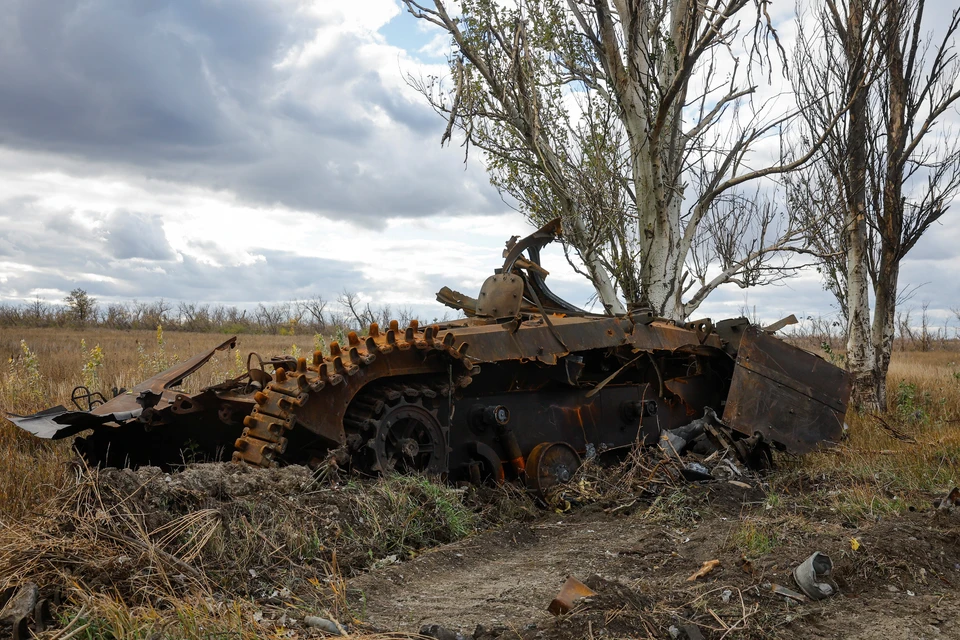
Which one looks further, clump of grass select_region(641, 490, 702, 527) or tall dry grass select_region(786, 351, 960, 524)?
tall dry grass select_region(786, 351, 960, 524)

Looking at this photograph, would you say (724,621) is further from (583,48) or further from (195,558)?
(583,48)

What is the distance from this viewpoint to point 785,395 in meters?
8.52

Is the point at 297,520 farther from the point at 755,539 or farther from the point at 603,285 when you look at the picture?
the point at 603,285

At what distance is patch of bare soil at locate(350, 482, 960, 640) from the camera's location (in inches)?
139

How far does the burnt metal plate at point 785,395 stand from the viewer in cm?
819

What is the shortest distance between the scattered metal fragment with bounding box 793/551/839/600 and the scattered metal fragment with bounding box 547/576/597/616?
1.13 metres

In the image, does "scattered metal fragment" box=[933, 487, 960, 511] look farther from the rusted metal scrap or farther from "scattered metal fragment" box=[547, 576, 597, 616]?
"scattered metal fragment" box=[547, 576, 597, 616]

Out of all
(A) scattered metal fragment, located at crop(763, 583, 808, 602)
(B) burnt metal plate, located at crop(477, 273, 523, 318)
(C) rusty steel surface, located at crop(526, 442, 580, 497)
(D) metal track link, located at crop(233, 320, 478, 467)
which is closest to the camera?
(A) scattered metal fragment, located at crop(763, 583, 808, 602)

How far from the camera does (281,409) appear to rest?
202 inches

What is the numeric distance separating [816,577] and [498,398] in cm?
310

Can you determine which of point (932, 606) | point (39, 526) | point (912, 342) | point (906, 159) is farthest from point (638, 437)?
point (912, 342)

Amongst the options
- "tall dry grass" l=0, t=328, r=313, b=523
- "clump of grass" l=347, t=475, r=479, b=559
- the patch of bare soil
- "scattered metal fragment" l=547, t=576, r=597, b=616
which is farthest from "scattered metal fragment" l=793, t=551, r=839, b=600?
"tall dry grass" l=0, t=328, r=313, b=523

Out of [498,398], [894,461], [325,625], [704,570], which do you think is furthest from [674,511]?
[325,625]

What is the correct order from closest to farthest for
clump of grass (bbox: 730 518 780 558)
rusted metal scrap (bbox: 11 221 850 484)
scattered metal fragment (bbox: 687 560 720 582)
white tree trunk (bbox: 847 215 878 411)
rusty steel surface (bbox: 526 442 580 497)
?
1. scattered metal fragment (bbox: 687 560 720 582)
2. clump of grass (bbox: 730 518 780 558)
3. rusted metal scrap (bbox: 11 221 850 484)
4. rusty steel surface (bbox: 526 442 580 497)
5. white tree trunk (bbox: 847 215 878 411)
